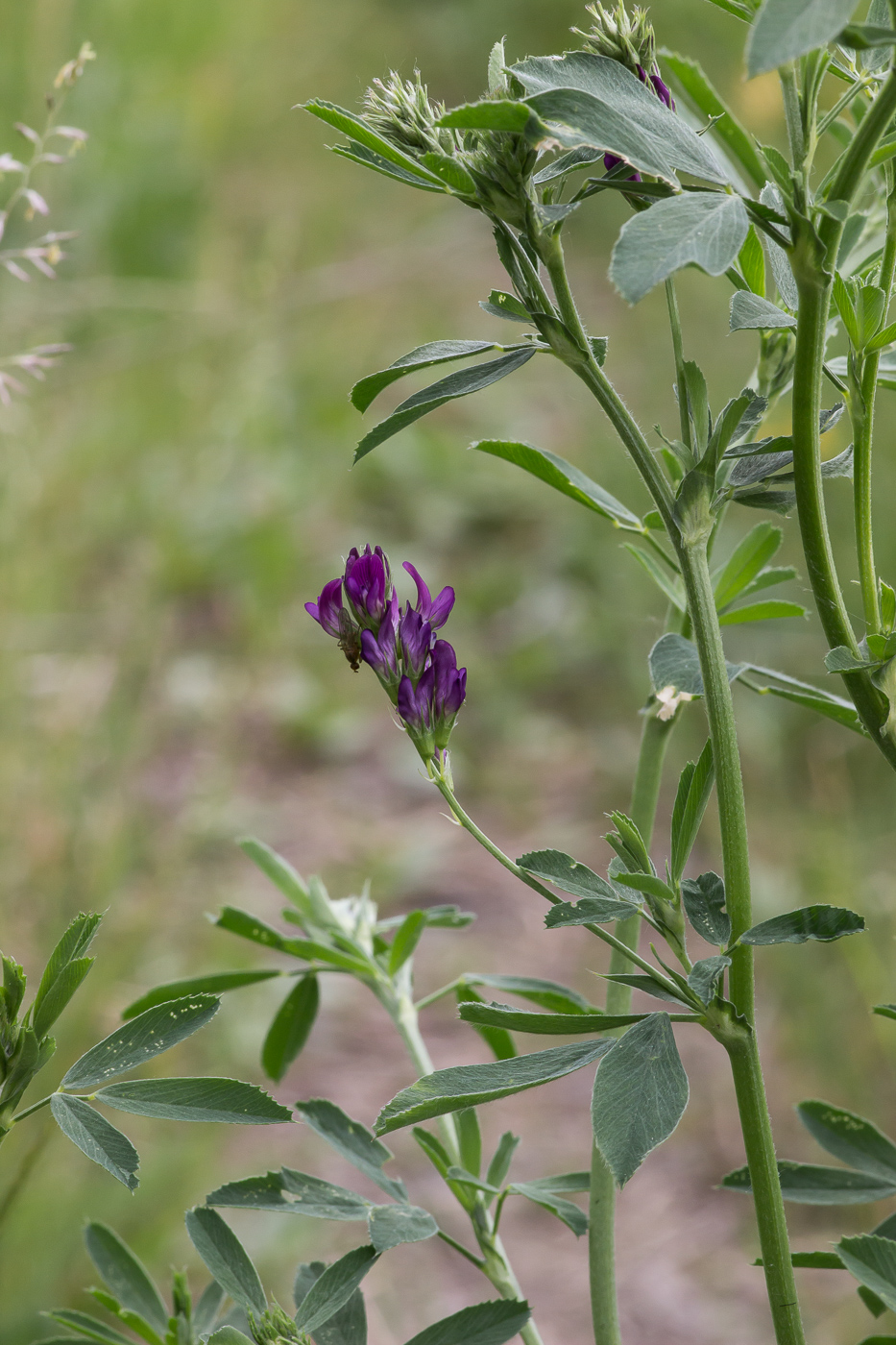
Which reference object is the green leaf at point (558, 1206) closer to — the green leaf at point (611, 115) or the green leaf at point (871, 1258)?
the green leaf at point (871, 1258)

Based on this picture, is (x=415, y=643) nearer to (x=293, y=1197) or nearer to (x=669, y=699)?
(x=669, y=699)

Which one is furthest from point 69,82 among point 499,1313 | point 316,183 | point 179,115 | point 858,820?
point 316,183

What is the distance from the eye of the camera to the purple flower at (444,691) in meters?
0.48

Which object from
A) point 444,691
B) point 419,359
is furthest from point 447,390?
point 444,691

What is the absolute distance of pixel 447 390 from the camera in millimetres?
443

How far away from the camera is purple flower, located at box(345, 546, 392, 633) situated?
48 centimetres

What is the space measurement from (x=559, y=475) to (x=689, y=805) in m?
0.15

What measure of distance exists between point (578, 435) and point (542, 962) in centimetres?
211

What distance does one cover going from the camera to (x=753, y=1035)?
411mm

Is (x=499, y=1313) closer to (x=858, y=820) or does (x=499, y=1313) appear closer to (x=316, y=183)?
(x=858, y=820)

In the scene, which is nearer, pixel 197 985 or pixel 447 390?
pixel 447 390

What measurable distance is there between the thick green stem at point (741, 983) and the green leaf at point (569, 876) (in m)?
0.04

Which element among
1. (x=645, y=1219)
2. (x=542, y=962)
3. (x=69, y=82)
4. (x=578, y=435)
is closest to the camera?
(x=69, y=82)

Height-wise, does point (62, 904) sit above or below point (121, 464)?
below
